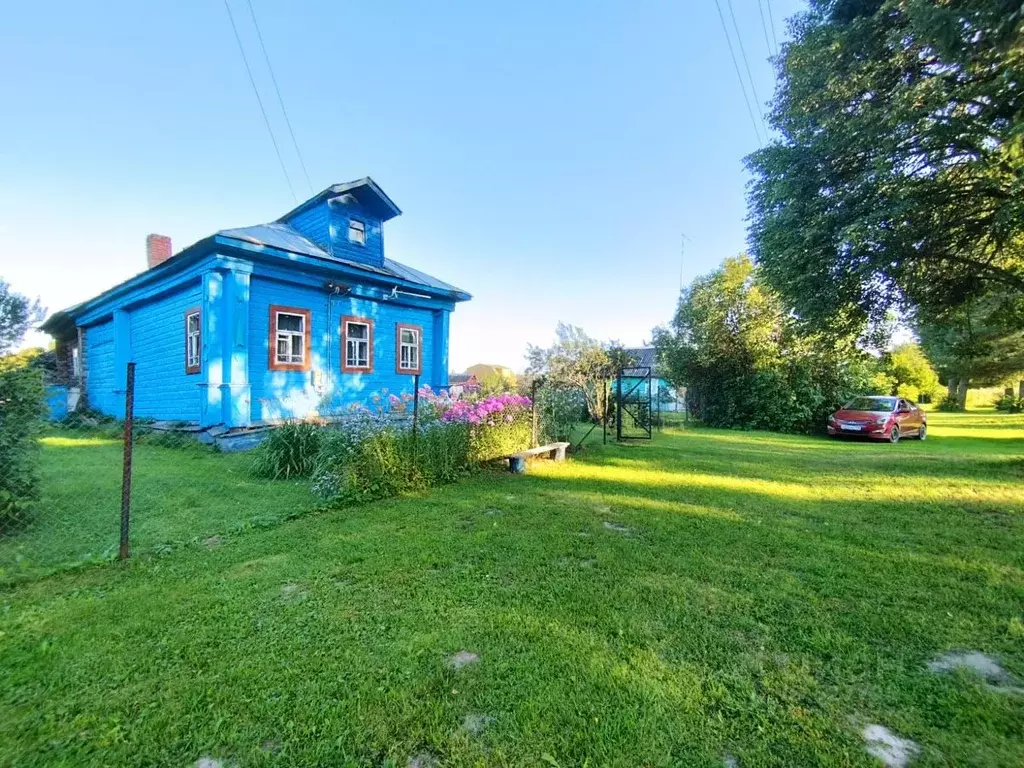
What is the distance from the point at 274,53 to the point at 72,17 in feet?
10.5

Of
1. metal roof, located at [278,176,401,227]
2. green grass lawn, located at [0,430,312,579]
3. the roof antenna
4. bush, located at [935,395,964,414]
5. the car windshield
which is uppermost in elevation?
the roof antenna

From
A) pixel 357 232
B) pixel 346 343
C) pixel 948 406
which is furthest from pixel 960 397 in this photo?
pixel 346 343

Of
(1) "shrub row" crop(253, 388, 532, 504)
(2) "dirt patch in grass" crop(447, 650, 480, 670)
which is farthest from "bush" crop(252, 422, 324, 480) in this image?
(2) "dirt patch in grass" crop(447, 650, 480, 670)

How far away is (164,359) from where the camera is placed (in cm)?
1112

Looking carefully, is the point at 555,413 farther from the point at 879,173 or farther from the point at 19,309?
the point at 19,309

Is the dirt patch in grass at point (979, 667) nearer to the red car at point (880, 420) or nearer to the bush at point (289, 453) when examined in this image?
the bush at point (289, 453)

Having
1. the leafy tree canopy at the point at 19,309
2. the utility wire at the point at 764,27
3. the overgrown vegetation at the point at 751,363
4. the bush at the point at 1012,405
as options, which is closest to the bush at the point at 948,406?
the bush at the point at 1012,405

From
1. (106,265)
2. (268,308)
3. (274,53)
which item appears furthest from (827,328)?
(106,265)

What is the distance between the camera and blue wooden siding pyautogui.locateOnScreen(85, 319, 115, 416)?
43.1ft

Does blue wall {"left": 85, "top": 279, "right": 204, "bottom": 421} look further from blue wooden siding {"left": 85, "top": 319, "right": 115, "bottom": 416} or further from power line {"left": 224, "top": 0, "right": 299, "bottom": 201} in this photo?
power line {"left": 224, "top": 0, "right": 299, "bottom": 201}

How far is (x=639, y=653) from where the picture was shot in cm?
217

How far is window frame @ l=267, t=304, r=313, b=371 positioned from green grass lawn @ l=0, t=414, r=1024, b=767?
5903 millimetres

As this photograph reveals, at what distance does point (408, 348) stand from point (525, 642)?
432 inches

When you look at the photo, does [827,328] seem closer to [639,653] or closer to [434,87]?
[639,653]
